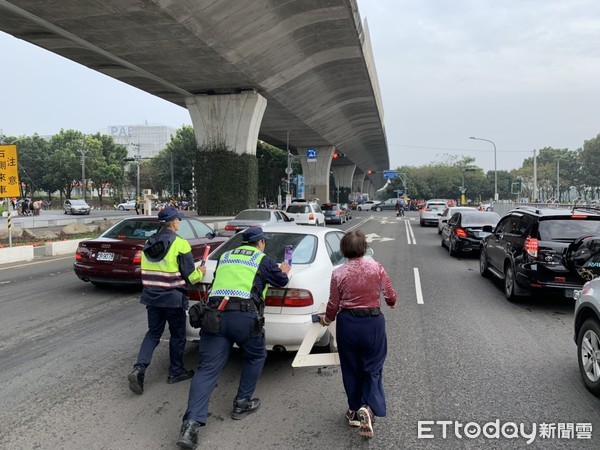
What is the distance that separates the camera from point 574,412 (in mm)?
3770

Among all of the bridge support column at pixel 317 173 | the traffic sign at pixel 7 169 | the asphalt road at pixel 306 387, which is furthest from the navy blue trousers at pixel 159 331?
the bridge support column at pixel 317 173

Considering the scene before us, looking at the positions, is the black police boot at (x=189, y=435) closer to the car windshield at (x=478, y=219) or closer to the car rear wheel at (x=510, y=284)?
the car rear wheel at (x=510, y=284)

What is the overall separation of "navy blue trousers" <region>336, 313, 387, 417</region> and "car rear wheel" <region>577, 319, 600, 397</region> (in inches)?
83.6

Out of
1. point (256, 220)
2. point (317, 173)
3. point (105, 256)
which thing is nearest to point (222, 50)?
point (256, 220)

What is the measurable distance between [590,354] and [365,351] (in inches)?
93.8

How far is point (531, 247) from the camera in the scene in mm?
7250

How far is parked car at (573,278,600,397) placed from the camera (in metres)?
4.01

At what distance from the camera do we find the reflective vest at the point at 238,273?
11.3 ft

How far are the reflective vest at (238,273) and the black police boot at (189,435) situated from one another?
921mm

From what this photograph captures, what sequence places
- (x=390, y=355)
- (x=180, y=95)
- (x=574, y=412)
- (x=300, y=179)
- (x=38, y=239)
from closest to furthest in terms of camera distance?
(x=574, y=412), (x=390, y=355), (x=38, y=239), (x=180, y=95), (x=300, y=179)

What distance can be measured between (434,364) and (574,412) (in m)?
1.40

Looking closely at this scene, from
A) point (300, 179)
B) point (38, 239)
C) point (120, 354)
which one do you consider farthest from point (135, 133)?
point (120, 354)

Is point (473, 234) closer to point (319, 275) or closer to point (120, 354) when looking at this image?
point (319, 275)

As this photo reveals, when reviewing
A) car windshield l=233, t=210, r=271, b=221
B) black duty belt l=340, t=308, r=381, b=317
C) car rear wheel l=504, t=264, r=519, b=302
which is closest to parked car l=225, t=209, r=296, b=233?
car windshield l=233, t=210, r=271, b=221
